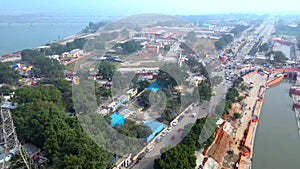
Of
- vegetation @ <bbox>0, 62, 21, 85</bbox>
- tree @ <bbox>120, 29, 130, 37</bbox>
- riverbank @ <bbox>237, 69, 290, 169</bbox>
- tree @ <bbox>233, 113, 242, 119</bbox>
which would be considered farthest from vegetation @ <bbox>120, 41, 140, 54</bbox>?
tree @ <bbox>233, 113, 242, 119</bbox>

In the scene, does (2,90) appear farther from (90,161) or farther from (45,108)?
(90,161)

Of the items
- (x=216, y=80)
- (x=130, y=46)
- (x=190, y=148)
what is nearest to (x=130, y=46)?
(x=130, y=46)

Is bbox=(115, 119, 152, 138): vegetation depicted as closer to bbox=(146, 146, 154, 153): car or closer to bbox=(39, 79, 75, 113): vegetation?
bbox=(146, 146, 154, 153): car

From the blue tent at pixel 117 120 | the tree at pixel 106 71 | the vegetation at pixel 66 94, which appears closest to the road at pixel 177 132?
the blue tent at pixel 117 120

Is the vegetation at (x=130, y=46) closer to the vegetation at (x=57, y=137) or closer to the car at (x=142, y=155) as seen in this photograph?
the vegetation at (x=57, y=137)

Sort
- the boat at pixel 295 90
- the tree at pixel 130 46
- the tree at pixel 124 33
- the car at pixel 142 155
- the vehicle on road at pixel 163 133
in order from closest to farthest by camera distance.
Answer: the car at pixel 142 155, the vehicle on road at pixel 163 133, the boat at pixel 295 90, the tree at pixel 124 33, the tree at pixel 130 46

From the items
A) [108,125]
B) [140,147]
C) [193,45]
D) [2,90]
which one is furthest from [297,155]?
[2,90]
